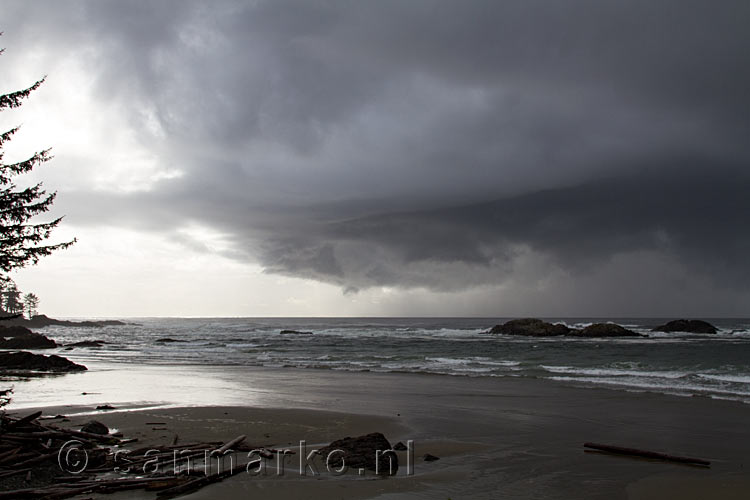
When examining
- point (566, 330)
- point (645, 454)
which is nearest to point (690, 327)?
point (566, 330)

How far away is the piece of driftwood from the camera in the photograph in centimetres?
965

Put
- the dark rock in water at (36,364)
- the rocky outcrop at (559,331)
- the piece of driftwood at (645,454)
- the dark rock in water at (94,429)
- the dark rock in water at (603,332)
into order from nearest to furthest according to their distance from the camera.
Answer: the piece of driftwood at (645,454), the dark rock in water at (94,429), the dark rock in water at (36,364), the dark rock in water at (603,332), the rocky outcrop at (559,331)

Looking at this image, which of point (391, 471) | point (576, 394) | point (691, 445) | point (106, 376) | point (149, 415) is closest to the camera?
point (391, 471)

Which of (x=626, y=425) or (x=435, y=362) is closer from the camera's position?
(x=626, y=425)

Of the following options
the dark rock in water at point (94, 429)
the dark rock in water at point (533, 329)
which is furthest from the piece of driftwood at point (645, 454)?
the dark rock in water at point (533, 329)

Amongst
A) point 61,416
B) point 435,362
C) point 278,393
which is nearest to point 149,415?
point 61,416

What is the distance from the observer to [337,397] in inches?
708

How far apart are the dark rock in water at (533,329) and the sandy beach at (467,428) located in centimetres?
4834

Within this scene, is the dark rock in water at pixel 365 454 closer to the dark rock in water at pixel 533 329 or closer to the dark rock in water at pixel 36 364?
the dark rock in water at pixel 36 364

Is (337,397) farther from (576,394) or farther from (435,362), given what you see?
(435,362)

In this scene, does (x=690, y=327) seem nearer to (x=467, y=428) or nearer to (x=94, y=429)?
(x=467, y=428)

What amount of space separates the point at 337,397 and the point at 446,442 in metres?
7.51

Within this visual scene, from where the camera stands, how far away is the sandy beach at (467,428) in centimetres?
806

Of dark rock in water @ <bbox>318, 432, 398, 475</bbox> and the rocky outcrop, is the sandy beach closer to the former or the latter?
dark rock in water @ <bbox>318, 432, 398, 475</bbox>
